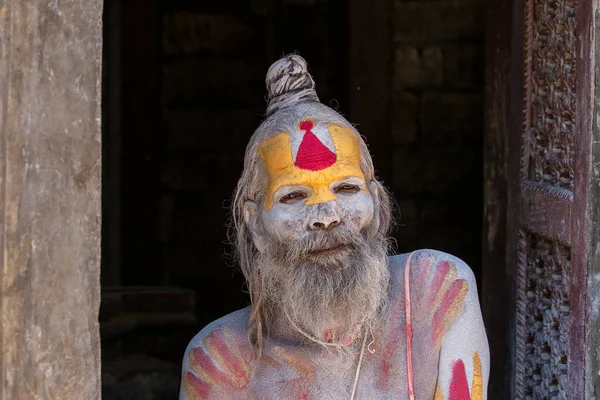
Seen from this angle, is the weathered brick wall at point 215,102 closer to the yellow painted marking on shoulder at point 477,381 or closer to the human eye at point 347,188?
the human eye at point 347,188

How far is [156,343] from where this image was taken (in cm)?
551

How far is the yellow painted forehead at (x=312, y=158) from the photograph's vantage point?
3354 millimetres

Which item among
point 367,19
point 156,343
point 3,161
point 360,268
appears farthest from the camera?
point 367,19

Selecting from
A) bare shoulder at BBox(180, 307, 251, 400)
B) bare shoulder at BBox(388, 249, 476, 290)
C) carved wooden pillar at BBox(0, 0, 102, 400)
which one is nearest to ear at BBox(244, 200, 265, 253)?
bare shoulder at BBox(180, 307, 251, 400)

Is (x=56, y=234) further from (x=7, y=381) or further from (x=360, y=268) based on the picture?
(x=360, y=268)

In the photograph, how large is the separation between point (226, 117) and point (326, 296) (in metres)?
3.49

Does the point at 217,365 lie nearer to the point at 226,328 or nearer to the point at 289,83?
the point at 226,328

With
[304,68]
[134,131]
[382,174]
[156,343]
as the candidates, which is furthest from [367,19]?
[304,68]

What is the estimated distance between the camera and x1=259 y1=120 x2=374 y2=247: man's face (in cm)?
334

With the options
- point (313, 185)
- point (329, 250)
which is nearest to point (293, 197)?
point (313, 185)

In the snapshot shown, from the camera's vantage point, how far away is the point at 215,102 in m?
6.73

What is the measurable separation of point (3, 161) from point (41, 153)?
Result: 86mm

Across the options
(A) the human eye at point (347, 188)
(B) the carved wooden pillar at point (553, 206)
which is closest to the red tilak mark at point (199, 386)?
(A) the human eye at point (347, 188)

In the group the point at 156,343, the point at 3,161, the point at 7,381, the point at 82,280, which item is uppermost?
the point at 3,161
